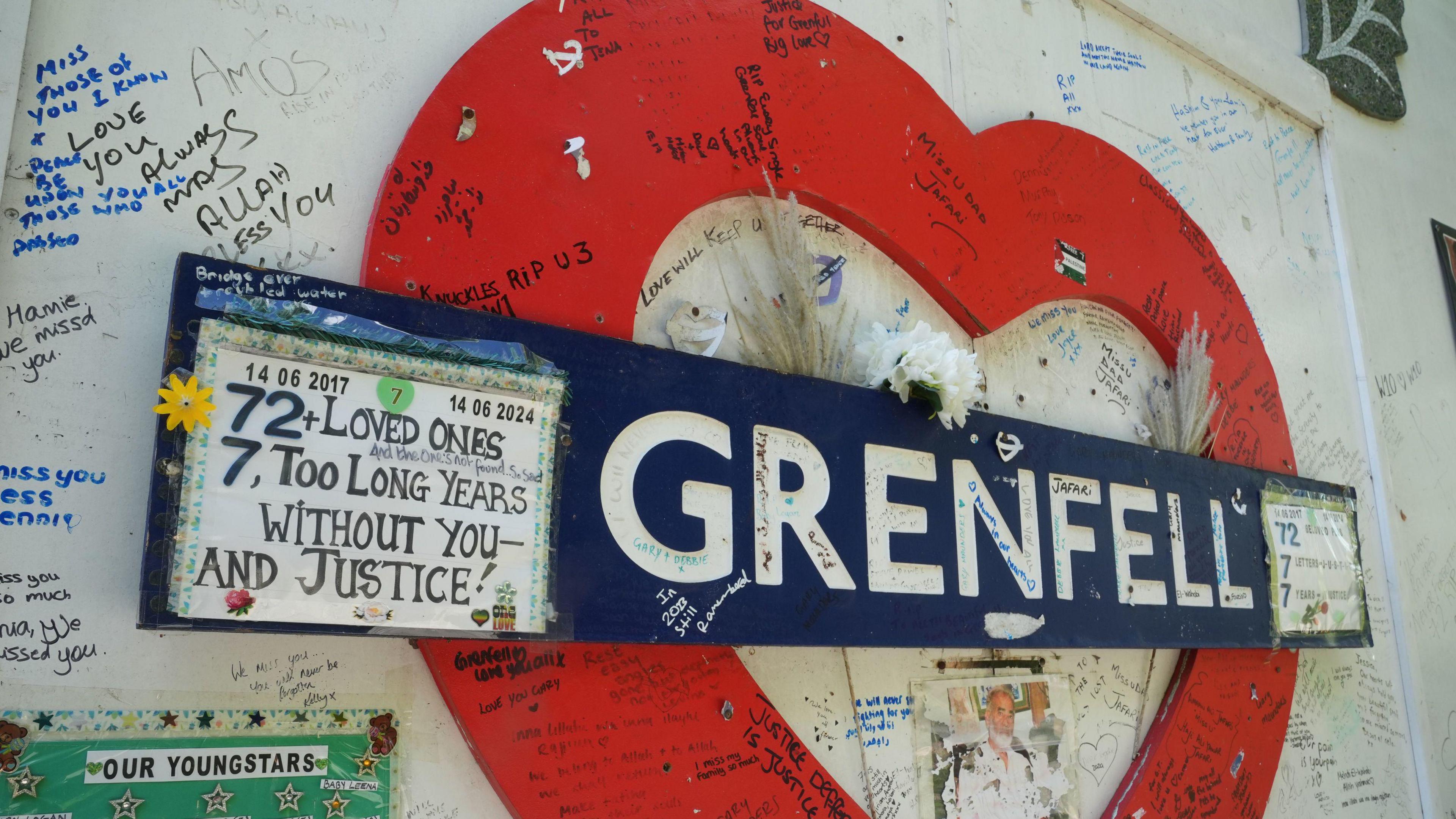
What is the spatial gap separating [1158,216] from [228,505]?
256 cm

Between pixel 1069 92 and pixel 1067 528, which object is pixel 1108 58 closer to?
pixel 1069 92

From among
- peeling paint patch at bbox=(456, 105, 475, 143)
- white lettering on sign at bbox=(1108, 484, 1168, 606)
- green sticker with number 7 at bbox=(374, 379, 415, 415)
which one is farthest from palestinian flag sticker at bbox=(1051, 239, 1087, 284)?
green sticker with number 7 at bbox=(374, 379, 415, 415)

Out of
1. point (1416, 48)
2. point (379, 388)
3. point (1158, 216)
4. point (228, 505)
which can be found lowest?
point (228, 505)

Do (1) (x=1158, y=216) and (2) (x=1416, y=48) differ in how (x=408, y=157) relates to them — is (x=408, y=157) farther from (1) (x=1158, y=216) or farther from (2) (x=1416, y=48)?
(2) (x=1416, y=48)

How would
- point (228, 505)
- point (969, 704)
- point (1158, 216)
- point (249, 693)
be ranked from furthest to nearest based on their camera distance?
1. point (1158, 216)
2. point (969, 704)
3. point (249, 693)
4. point (228, 505)

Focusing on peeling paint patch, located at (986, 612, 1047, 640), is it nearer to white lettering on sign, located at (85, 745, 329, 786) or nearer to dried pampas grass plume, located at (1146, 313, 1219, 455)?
dried pampas grass plume, located at (1146, 313, 1219, 455)

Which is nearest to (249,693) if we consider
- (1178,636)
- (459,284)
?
(459,284)

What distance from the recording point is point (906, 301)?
8.03ft

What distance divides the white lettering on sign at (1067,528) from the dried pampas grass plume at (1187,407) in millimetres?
540

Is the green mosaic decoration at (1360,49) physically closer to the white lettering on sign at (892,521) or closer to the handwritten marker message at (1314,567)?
the handwritten marker message at (1314,567)

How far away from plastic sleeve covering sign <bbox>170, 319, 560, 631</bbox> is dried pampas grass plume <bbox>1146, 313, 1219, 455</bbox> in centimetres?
189

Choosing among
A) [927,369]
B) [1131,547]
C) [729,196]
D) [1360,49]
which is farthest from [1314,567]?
[1360,49]

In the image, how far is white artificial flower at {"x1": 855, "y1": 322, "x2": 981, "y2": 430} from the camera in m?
2.11

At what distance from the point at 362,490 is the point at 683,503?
0.53 metres
